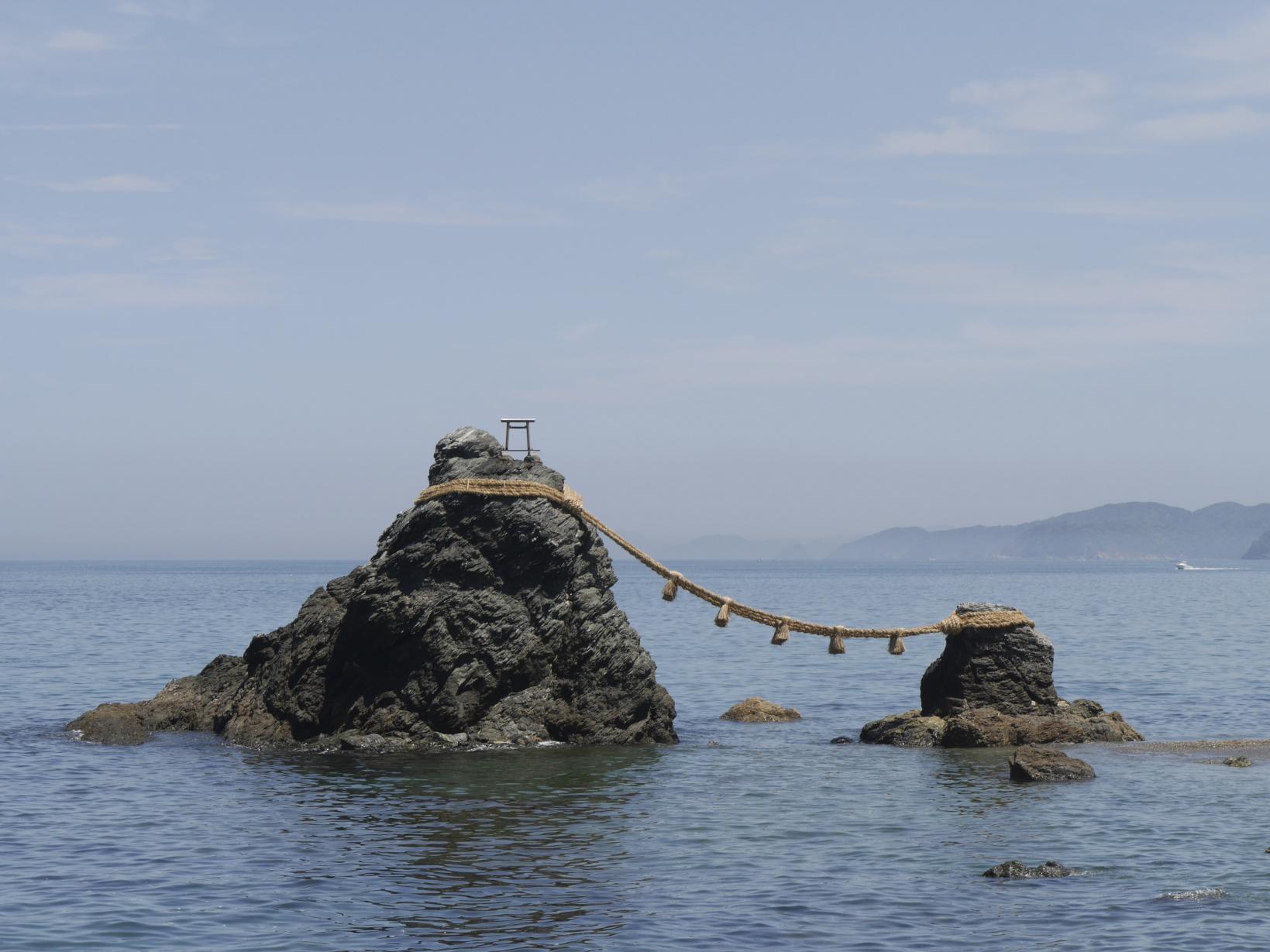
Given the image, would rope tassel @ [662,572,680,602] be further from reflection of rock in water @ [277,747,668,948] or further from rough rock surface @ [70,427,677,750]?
reflection of rock in water @ [277,747,668,948]

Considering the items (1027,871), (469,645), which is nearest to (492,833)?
(1027,871)

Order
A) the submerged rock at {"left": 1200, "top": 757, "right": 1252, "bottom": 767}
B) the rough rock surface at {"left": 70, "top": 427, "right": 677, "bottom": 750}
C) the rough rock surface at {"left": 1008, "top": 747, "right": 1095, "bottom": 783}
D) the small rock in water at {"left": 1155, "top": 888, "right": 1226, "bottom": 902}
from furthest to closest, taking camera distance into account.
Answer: the rough rock surface at {"left": 70, "top": 427, "right": 677, "bottom": 750}, the submerged rock at {"left": 1200, "top": 757, "right": 1252, "bottom": 767}, the rough rock surface at {"left": 1008, "top": 747, "right": 1095, "bottom": 783}, the small rock in water at {"left": 1155, "top": 888, "right": 1226, "bottom": 902}

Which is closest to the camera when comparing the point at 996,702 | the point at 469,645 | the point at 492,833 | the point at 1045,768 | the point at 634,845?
the point at 634,845

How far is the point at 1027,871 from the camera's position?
54.4ft

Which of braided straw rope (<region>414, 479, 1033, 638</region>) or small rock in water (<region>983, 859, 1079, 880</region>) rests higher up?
braided straw rope (<region>414, 479, 1033, 638</region>)

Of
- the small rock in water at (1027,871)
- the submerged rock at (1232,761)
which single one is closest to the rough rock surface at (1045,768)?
the submerged rock at (1232,761)

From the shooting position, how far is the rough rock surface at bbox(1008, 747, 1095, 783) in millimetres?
22688

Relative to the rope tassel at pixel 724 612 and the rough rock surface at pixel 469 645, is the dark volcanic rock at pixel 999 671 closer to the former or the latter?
the rope tassel at pixel 724 612

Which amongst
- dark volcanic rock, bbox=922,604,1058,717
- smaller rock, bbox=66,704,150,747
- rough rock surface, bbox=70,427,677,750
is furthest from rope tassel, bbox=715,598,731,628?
smaller rock, bbox=66,704,150,747

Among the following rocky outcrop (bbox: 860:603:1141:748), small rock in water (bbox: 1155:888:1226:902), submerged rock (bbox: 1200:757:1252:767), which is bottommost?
small rock in water (bbox: 1155:888:1226:902)

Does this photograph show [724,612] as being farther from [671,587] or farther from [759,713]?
[759,713]

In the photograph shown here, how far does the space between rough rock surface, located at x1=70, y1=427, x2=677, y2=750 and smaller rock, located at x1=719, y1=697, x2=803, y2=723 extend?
4.71m

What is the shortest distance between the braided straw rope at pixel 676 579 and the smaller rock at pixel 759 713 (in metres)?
4.34

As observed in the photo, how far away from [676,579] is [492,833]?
972cm
